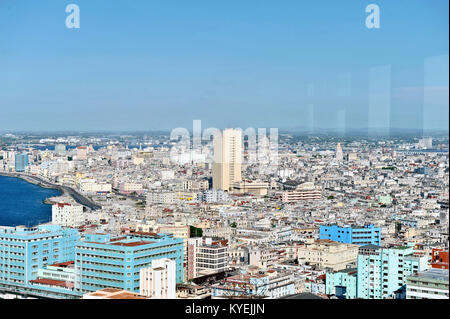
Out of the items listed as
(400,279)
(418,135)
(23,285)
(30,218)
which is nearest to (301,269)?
(400,279)

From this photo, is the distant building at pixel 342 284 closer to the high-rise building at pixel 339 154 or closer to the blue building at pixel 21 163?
the high-rise building at pixel 339 154

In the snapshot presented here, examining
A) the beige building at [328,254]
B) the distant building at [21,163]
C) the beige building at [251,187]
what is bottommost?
the beige building at [328,254]

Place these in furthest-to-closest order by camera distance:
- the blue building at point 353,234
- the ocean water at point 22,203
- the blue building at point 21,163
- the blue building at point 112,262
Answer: the blue building at point 21,163, the ocean water at point 22,203, the blue building at point 353,234, the blue building at point 112,262

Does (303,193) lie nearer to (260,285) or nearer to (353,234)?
(353,234)

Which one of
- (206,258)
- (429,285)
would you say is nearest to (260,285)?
(429,285)

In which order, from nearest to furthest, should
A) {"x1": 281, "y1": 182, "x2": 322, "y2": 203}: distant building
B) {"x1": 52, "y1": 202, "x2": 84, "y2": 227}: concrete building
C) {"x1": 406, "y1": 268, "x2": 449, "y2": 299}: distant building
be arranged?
{"x1": 406, "y1": 268, "x2": 449, "y2": 299}: distant building → {"x1": 52, "y1": 202, "x2": 84, "y2": 227}: concrete building → {"x1": 281, "y1": 182, "x2": 322, "y2": 203}: distant building

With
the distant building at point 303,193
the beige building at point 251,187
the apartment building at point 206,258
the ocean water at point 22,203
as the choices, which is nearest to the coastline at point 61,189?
the ocean water at point 22,203

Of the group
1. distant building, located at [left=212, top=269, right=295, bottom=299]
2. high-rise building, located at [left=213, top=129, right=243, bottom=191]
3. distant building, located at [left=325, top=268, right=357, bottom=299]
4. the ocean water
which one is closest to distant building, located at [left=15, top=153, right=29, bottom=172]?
the ocean water

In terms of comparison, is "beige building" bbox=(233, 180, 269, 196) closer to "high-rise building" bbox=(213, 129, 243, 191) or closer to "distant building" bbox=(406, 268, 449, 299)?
"high-rise building" bbox=(213, 129, 243, 191)
